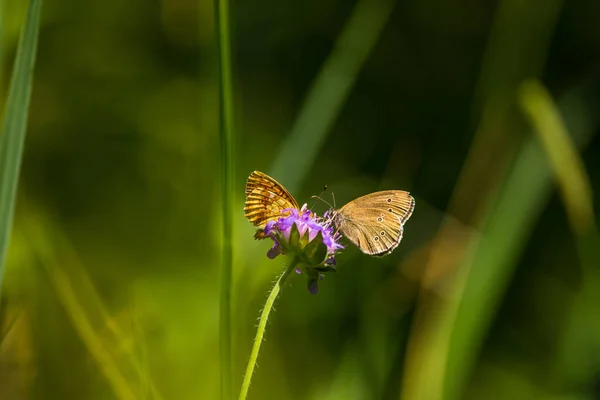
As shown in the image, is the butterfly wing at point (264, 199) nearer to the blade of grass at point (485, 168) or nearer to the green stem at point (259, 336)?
the green stem at point (259, 336)

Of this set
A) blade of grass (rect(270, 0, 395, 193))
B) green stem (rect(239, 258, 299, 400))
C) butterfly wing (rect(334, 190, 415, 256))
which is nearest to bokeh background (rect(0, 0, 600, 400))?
blade of grass (rect(270, 0, 395, 193))

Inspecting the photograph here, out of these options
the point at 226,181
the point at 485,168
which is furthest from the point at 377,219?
the point at 485,168

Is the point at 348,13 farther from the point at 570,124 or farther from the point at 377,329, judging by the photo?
the point at 377,329

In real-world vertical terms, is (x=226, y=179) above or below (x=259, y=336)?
above

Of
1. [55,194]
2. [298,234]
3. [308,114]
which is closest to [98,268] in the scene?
[55,194]

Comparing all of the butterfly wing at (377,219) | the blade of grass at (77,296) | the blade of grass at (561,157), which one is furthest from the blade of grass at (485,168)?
the blade of grass at (77,296)

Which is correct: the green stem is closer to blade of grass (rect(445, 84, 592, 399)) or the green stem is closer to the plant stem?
the plant stem

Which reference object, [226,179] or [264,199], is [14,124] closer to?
[226,179]
